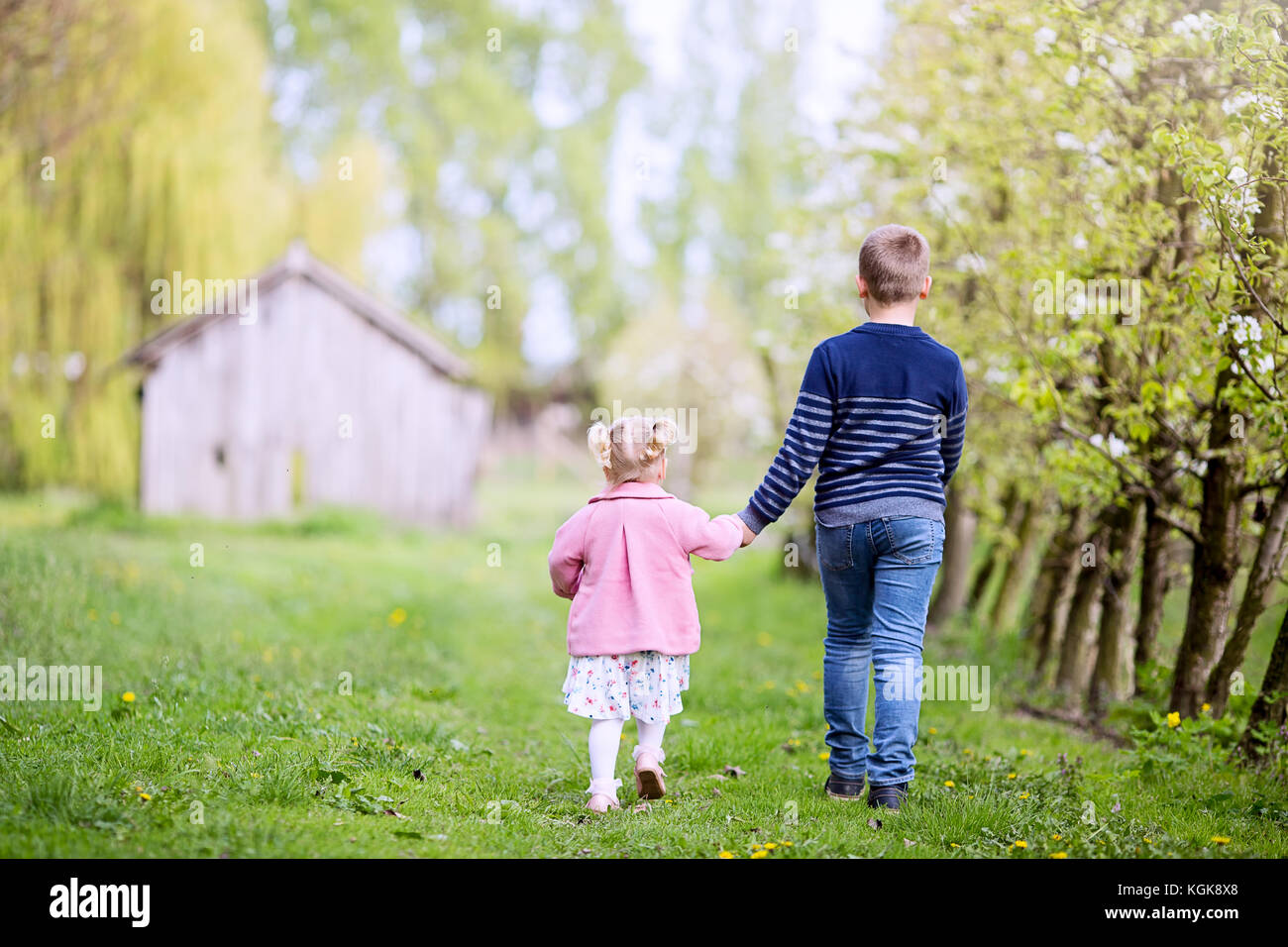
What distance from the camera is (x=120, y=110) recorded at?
611 inches

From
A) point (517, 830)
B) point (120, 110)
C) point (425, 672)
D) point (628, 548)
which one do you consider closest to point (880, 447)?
point (628, 548)

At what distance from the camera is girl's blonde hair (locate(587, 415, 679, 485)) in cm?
437

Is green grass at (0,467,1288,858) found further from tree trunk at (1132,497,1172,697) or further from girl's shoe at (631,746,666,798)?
tree trunk at (1132,497,1172,697)

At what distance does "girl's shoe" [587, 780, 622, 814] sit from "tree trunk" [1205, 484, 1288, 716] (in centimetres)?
300

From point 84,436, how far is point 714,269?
2585 centimetres

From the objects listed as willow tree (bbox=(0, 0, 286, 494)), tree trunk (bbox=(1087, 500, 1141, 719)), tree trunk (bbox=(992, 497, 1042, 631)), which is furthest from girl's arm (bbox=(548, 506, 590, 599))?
willow tree (bbox=(0, 0, 286, 494))

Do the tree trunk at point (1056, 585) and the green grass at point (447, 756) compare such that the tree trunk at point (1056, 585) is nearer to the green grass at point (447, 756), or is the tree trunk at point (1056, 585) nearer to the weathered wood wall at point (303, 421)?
the green grass at point (447, 756)

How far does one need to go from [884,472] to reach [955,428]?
38 cm

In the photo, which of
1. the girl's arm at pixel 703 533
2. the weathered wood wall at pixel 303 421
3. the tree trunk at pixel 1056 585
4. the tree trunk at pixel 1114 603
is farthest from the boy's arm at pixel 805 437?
the weathered wood wall at pixel 303 421

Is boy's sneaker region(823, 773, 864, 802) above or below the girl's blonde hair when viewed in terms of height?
below

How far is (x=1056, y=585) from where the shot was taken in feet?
25.2

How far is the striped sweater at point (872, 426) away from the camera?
164 inches

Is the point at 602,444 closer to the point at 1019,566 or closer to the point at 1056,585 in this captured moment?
the point at 1056,585

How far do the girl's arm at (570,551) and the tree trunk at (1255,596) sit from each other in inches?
122
